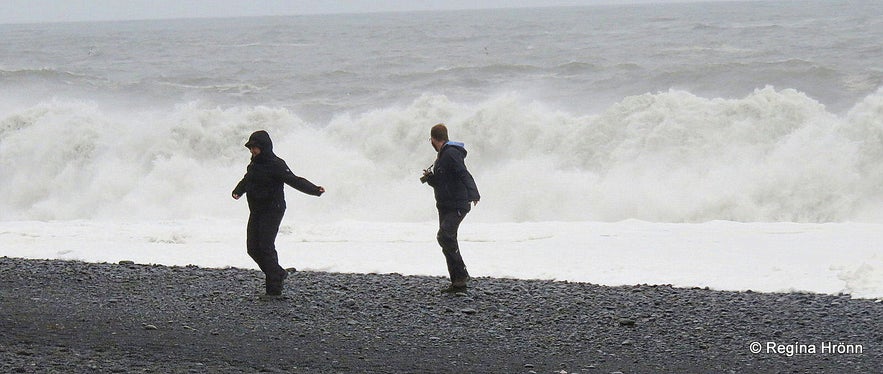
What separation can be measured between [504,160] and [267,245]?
12016 millimetres

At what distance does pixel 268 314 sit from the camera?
26.0 feet

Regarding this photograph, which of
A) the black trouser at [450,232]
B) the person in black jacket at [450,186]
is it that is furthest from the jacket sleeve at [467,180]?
the black trouser at [450,232]

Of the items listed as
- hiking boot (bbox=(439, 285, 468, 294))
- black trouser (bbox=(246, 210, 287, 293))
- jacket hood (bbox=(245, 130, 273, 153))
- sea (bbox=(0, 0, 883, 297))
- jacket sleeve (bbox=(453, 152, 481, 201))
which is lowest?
hiking boot (bbox=(439, 285, 468, 294))

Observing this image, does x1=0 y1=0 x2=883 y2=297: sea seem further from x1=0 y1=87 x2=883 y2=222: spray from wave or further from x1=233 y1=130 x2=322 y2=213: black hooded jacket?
x1=233 y1=130 x2=322 y2=213: black hooded jacket

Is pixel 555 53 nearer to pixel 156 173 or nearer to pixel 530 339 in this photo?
pixel 156 173

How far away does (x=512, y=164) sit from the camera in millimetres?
19609

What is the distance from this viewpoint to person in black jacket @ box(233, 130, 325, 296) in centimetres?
838

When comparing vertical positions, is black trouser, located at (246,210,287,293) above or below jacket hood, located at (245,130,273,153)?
below

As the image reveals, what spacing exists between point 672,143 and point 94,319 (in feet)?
45.0

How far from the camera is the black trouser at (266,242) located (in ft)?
27.8

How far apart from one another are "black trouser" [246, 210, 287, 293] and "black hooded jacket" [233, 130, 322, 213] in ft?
0.24

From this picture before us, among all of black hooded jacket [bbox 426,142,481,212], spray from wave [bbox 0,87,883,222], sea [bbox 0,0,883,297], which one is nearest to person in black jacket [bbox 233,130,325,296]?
black hooded jacket [bbox 426,142,481,212]

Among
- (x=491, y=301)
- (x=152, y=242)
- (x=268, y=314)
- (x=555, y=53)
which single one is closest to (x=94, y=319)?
(x=268, y=314)

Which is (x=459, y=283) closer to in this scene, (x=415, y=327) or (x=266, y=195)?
(x=415, y=327)
